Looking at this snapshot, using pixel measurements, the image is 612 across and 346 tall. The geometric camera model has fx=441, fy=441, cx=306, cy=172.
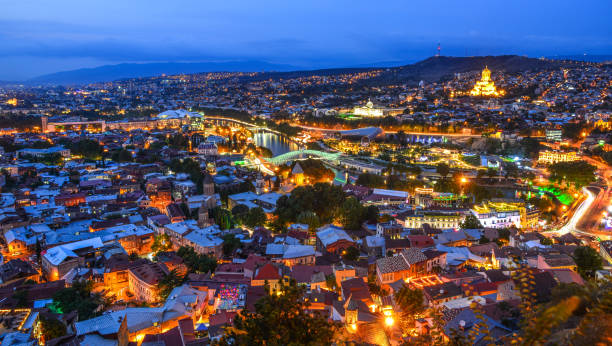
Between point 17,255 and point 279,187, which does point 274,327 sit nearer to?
point 17,255

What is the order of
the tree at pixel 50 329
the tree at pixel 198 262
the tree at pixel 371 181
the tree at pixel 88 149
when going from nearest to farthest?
the tree at pixel 50 329 → the tree at pixel 198 262 → the tree at pixel 371 181 → the tree at pixel 88 149

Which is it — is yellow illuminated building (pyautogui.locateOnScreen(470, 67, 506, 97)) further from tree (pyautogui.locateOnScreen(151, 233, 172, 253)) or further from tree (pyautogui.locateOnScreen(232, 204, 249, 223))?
tree (pyautogui.locateOnScreen(151, 233, 172, 253))

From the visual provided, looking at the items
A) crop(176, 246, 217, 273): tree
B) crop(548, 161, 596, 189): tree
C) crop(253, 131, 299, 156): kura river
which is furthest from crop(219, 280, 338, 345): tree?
crop(253, 131, 299, 156): kura river

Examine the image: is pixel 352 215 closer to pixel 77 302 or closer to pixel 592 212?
pixel 77 302

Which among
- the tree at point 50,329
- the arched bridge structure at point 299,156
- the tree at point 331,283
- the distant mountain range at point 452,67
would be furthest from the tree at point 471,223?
the distant mountain range at point 452,67

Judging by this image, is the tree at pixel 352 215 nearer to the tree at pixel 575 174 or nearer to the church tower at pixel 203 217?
the church tower at pixel 203 217

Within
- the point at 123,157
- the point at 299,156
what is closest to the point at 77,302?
the point at 123,157

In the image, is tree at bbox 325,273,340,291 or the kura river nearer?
tree at bbox 325,273,340,291
